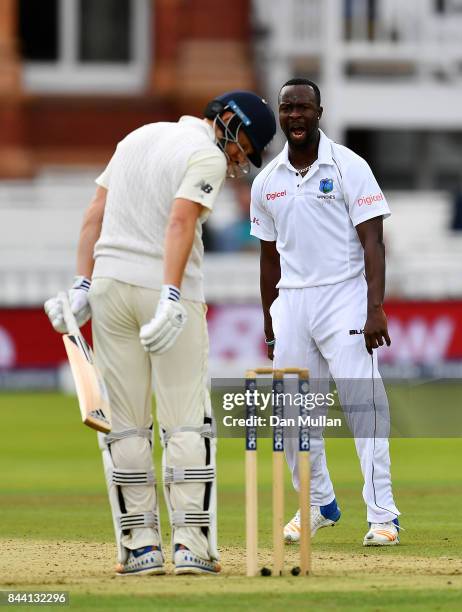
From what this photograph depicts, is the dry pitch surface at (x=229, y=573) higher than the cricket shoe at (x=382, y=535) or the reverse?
higher

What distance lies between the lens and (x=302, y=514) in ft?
22.7

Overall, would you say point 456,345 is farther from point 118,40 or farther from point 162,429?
point 162,429

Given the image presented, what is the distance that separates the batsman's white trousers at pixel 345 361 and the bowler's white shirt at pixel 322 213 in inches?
2.9

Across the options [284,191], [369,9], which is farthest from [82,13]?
[284,191]

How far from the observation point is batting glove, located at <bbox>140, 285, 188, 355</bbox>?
22.0ft

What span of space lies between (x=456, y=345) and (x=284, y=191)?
1247 centimetres

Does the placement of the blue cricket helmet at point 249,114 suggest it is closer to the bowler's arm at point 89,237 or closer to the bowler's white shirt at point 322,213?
the bowler's arm at point 89,237

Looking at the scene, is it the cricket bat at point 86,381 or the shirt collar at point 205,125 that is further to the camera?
the shirt collar at point 205,125

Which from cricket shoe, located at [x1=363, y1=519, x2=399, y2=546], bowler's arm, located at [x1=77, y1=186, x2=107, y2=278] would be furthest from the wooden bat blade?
cricket shoe, located at [x1=363, y1=519, x2=399, y2=546]

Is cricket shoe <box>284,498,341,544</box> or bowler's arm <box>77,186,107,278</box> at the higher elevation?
bowler's arm <box>77,186,107,278</box>

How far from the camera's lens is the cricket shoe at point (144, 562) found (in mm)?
7027

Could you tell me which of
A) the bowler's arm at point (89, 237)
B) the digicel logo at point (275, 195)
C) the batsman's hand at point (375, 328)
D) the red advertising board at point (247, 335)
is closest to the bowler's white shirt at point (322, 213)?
the digicel logo at point (275, 195)

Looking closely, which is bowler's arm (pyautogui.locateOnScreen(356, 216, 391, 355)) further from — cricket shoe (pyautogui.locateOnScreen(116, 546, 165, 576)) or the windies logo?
cricket shoe (pyautogui.locateOnScreen(116, 546, 165, 576))

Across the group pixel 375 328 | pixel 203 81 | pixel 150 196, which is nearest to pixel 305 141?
pixel 375 328
